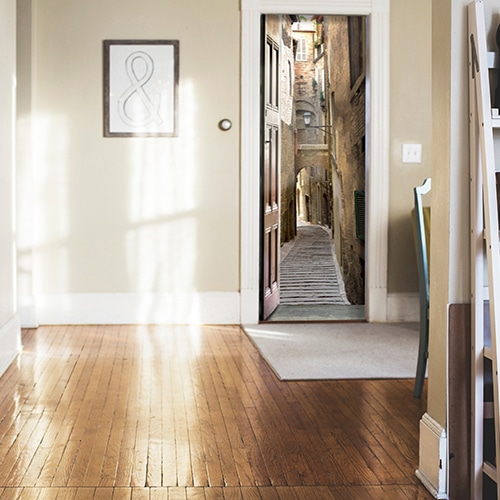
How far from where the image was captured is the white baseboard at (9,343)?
4652 millimetres

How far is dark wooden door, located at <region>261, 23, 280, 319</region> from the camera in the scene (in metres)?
6.48

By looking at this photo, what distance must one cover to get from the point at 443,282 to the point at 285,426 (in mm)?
1170

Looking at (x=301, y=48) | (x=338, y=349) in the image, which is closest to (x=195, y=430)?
(x=338, y=349)

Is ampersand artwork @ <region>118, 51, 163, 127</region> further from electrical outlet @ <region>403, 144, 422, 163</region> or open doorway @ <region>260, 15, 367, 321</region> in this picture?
electrical outlet @ <region>403, 144, 422, 163</region>

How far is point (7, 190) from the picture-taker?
4.95 m

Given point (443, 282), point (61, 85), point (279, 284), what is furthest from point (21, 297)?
point (443, 282)

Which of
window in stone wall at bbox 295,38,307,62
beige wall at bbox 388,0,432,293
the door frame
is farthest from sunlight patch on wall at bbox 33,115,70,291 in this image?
beige wall at bbox 388,0,432,293

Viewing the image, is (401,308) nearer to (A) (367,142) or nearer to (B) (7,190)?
(A) (367,142)

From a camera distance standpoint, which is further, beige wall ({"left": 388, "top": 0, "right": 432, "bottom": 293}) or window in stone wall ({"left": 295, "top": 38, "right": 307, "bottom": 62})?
window in stone wall ({"left": 295, "top": 38, "right": 307, "bottom": 62})

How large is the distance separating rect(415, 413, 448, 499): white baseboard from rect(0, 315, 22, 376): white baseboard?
98.6 inches

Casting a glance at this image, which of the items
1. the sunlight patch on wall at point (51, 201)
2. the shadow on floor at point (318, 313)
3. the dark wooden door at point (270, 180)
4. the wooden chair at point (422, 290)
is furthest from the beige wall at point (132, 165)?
the wooden chair at point (422, 290)

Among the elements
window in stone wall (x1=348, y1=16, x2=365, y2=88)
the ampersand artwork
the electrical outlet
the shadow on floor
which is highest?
window in stone wall (x1=348, y1=16, x2=365, y2=88)

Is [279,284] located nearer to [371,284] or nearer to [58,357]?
[371,284]

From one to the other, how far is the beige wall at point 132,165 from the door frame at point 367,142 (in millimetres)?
90
